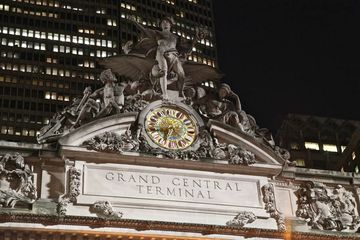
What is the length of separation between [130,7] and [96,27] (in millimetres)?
5343

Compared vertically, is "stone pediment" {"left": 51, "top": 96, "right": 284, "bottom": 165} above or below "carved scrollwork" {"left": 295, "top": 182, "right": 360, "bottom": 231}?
above

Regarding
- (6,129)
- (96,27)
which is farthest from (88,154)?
(96,27)

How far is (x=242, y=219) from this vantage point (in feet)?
115

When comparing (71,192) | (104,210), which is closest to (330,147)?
(104,210)

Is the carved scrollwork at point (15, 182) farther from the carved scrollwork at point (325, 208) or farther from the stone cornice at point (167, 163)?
the carved scrollwork at point (325, 208)

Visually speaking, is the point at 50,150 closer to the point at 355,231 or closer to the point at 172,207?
the point at 172,207

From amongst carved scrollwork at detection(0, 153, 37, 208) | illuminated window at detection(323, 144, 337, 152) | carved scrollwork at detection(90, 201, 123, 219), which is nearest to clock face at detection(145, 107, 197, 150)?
carved scrollwork at detection(90, 201, 123, 219)

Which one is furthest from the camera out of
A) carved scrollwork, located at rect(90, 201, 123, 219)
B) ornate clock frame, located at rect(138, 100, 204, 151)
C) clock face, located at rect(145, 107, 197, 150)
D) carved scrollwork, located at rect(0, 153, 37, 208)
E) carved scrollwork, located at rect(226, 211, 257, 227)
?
clock face, located at rect(145, 107, 197, 150)

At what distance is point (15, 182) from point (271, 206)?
11740mm

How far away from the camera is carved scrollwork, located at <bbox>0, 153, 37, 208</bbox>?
32594 mm

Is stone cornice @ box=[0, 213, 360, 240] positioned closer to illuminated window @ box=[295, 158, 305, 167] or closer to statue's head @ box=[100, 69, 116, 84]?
statue's head @ box=[100, 69, 116, 84]

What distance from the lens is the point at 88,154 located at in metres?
34.6

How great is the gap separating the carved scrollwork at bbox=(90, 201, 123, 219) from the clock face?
4.38 m

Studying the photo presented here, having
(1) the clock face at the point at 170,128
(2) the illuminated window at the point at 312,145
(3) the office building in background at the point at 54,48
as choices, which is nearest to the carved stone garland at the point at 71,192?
(1) the clock face at the point at 170,128
